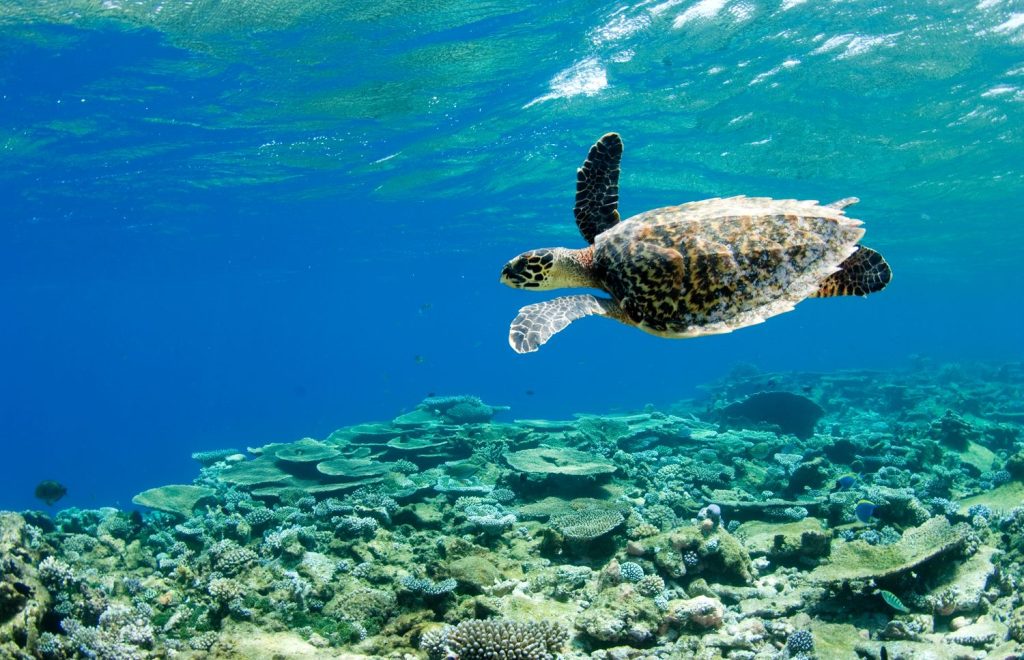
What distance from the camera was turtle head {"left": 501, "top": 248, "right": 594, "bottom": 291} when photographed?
14.4 ft

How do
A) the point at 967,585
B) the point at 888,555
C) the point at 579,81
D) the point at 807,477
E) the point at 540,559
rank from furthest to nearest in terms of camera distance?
the point at 579,81 < the point at 807,477 < the point at 540,559 < the point at 888,555 < the point at 967,585

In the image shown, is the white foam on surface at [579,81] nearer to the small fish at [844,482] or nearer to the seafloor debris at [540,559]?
the seafloor debris at [540,559]

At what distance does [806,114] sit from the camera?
18.8m

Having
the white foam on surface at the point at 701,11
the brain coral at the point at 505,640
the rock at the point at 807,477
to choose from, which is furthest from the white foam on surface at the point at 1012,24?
the brain coral at the point at 505,640

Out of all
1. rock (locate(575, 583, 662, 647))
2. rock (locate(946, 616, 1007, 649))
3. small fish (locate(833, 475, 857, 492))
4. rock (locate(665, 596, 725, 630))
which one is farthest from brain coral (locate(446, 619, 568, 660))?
small fish (locate(833, 475, 857, 492))

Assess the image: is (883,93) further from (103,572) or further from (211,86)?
(103,572)

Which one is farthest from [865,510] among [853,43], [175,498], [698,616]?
[853,43]

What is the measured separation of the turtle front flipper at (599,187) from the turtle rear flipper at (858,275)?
171 centimetres

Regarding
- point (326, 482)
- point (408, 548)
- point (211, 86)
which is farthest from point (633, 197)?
point (408, 548)

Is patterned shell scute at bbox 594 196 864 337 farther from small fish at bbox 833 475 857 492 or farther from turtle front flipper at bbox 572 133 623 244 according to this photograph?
small fish at bbox 833 475 857 492

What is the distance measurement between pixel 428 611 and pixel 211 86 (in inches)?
649

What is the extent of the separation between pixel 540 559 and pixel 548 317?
399cm

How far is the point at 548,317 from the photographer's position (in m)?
4.02

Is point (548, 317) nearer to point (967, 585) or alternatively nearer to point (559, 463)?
point (967, 585)
